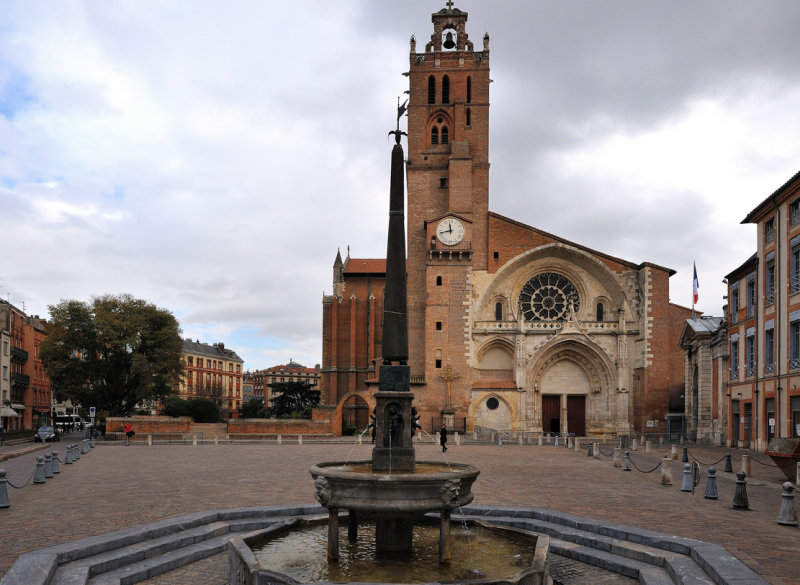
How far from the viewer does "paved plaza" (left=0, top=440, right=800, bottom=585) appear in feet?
35.0

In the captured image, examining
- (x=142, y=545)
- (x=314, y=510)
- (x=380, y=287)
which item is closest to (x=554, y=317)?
(x=380, y=287)

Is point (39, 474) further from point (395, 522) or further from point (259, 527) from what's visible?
point (395, 522)

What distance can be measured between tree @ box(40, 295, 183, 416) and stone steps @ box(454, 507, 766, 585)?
40.0 metres

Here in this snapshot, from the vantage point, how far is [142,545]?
10438mm

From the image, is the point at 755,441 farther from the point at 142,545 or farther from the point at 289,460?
the point at 142,545

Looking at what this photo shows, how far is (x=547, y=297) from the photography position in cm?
5084

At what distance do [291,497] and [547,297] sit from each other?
125 ft

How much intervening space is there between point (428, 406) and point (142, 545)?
37.5 metres

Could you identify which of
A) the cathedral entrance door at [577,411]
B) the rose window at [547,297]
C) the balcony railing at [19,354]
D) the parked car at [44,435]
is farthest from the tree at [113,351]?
the cathedral entrance door at [577,411]

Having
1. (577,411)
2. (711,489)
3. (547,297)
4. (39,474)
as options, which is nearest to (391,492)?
(711,489)

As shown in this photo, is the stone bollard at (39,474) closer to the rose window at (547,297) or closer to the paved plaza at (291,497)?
the paved plaza at (291,497)

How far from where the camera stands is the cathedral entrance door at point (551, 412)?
1965 inches

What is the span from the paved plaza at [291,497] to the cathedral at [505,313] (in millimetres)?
20085

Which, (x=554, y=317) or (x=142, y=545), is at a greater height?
(x=554, y=317)
